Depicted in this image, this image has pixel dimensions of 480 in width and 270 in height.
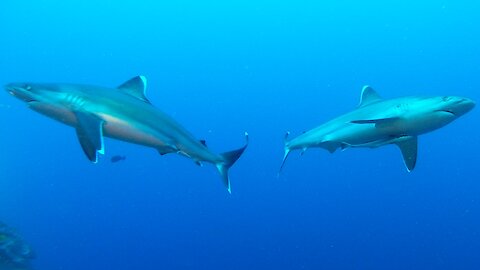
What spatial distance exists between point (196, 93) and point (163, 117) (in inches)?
2785

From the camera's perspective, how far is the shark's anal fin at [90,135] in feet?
15.5

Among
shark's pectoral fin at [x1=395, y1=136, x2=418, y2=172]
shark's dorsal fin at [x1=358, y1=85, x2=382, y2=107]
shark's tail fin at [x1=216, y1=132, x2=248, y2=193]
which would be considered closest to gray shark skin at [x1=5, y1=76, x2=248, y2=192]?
shark's tail fin at [x1=216, y1=132, x2=248, y2=193]

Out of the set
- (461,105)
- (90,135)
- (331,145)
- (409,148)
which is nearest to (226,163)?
(331,145)

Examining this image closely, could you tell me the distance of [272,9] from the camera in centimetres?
→ 7119

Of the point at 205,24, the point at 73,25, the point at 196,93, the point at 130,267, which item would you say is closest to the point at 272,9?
the point at 205,24

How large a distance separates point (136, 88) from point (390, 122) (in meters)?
3.13

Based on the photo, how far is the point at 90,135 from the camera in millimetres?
4766

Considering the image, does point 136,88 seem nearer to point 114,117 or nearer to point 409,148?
point 114,117

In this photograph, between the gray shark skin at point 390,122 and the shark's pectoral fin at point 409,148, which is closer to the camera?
the gray shark skin at point 390,122

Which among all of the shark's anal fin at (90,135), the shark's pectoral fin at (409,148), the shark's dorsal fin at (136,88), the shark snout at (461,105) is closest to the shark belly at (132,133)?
the shark's anal fin at (90,135)

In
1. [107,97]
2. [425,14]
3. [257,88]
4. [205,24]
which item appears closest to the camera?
[107,97]

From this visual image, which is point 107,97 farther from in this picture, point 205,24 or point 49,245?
point 205,24

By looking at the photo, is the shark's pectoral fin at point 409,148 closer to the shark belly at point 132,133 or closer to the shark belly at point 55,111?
the shark belly at point 132,133

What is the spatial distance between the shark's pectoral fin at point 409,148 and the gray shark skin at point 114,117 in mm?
2116
